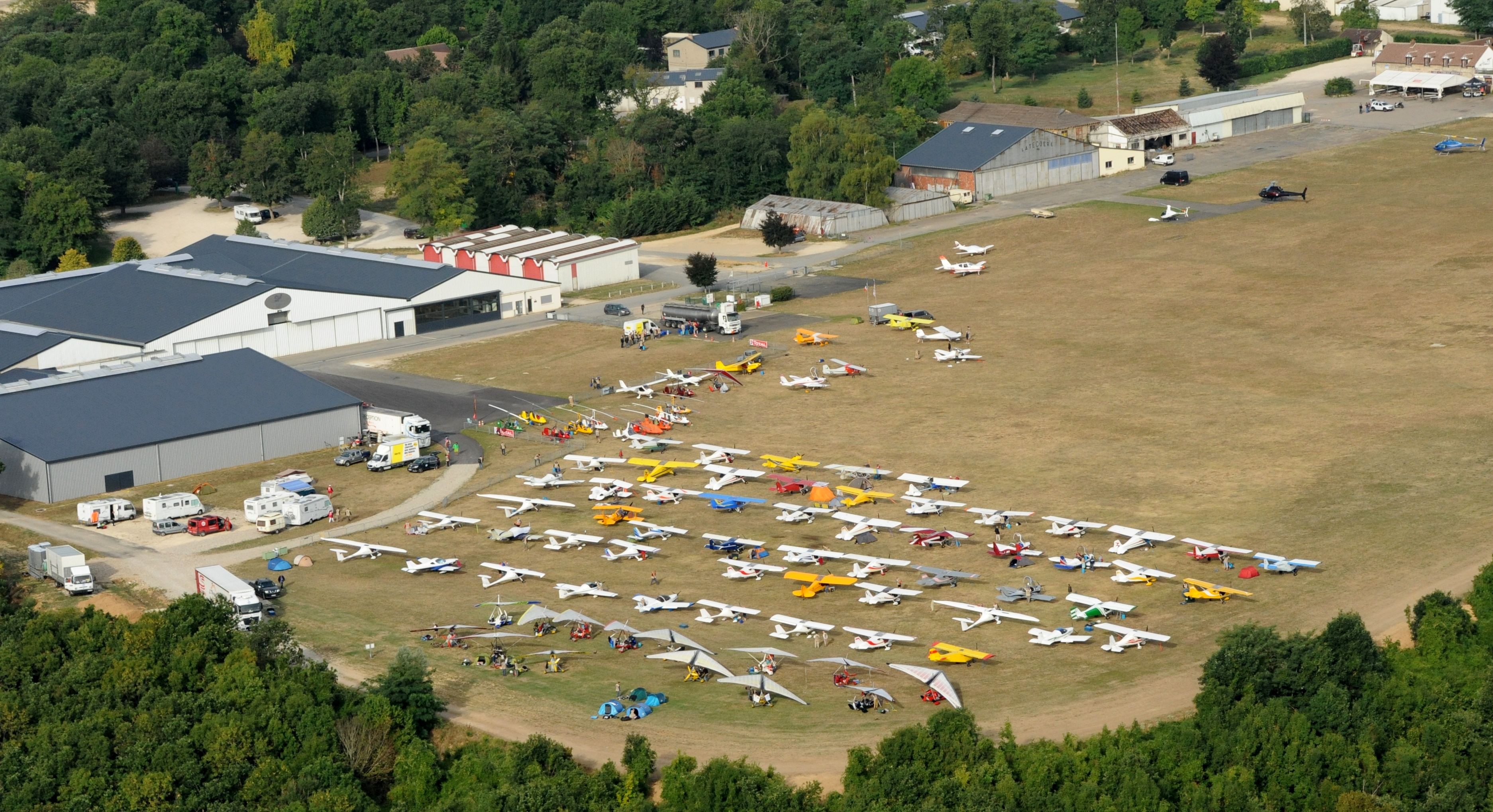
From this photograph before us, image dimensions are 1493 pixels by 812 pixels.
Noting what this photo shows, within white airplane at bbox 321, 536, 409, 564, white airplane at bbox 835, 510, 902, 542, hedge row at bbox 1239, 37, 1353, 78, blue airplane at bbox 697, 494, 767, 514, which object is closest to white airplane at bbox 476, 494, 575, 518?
white airplane at bbox 321, 536, 409, 564

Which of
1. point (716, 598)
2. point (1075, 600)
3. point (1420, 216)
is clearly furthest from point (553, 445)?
point (1420, 216)

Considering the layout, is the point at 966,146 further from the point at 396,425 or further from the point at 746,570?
the point at 746,570

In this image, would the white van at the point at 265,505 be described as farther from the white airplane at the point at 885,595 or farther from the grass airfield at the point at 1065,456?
the white airplane at the point at 885,595

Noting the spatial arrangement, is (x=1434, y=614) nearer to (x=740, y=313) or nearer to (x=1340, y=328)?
(x=1340, y=328)

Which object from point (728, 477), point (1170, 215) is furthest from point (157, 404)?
point (1170, 215)

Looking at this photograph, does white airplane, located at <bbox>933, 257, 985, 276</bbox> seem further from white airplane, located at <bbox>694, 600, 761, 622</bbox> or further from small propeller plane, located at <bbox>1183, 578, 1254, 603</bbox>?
white airplane, located at <bbox>694, 600, 761, 622</bbox>

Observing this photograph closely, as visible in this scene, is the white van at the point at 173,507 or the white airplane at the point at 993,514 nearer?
the white airplane at the point at 993,514

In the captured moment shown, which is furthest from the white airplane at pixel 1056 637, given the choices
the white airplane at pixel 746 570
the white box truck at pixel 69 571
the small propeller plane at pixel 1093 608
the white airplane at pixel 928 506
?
the white box truck at pixel 69 571

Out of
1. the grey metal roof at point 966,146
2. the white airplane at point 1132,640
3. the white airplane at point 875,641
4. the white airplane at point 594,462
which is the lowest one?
the white airplane at point 1132,640
